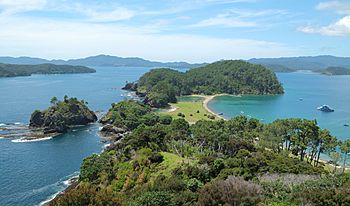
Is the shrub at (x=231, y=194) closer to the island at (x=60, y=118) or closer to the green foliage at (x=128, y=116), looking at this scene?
the green foliage at (x=128, y=116)

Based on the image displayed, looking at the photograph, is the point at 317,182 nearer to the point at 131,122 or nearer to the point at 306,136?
the point at 306,136

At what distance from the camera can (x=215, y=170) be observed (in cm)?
3306

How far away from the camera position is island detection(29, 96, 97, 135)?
74.4 m

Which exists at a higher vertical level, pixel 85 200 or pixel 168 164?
pixel 85 200

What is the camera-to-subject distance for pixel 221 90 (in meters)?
152

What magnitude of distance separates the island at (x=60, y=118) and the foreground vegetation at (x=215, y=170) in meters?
27.7

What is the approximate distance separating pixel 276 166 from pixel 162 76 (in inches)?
4868

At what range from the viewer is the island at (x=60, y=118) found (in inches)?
2928

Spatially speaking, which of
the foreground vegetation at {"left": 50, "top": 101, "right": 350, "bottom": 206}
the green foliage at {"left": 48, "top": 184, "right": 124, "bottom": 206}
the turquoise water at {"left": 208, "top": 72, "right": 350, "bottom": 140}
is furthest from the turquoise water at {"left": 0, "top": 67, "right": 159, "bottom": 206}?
the turquoise water at {"left": 208, "top": 72, "right": 350, "bottom": 140}

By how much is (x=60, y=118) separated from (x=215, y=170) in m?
51.1

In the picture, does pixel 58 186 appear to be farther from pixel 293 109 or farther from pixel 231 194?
pixel 293 109

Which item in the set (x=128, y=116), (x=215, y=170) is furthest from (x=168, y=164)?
(x=128, y=116)

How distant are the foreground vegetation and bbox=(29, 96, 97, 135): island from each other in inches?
1089

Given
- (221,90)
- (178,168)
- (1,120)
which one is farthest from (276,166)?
(221,90)
